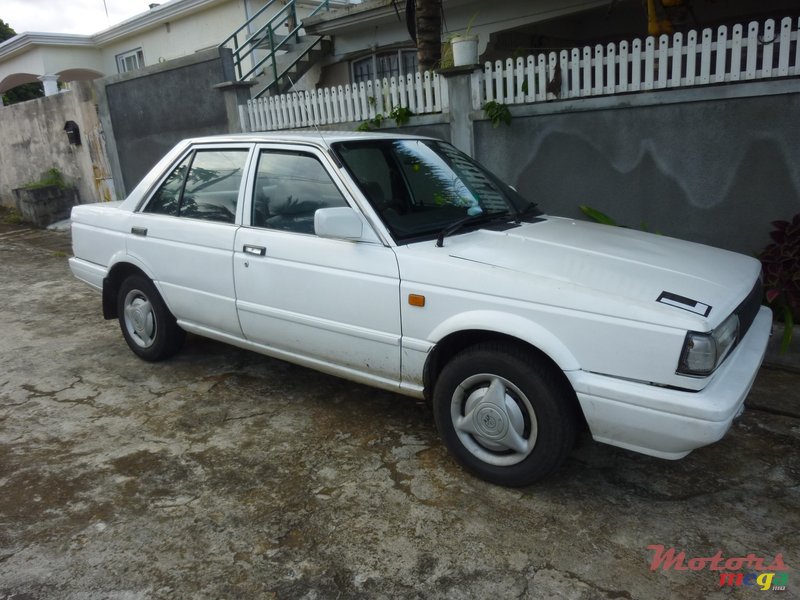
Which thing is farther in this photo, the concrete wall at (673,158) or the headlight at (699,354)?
the concrete wall at (673,158)

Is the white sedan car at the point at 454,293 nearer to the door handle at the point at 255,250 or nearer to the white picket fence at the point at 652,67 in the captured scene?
the door handle at the point at 255,250

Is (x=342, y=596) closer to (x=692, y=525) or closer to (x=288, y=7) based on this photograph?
(x=692, y=525)

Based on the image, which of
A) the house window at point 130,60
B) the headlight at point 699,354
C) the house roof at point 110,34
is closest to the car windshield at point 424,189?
the headlight at point 699,354

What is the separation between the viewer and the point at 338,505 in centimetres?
298

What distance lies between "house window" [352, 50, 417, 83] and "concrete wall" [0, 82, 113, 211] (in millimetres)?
4803

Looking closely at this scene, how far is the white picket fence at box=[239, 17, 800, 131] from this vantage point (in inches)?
197

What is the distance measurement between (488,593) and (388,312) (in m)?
1.39

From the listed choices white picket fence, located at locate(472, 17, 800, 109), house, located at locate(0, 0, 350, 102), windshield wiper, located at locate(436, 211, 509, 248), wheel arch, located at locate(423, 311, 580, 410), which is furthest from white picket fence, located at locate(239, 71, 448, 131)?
house, located at locate(0, 0, 350, 102)

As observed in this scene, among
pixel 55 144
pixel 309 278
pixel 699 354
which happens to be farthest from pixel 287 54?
pixel 699 354

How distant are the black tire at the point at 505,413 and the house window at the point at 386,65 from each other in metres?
9.20

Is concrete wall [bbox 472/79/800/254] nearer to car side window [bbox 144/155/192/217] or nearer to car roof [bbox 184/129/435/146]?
car roof [bbox 184/129/435/146]

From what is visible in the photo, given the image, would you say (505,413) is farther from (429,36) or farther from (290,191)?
(429,36)

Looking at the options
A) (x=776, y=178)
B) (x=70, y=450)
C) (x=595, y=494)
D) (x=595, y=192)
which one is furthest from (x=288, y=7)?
(x=595, y=494)

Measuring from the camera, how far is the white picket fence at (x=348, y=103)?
687 cm
